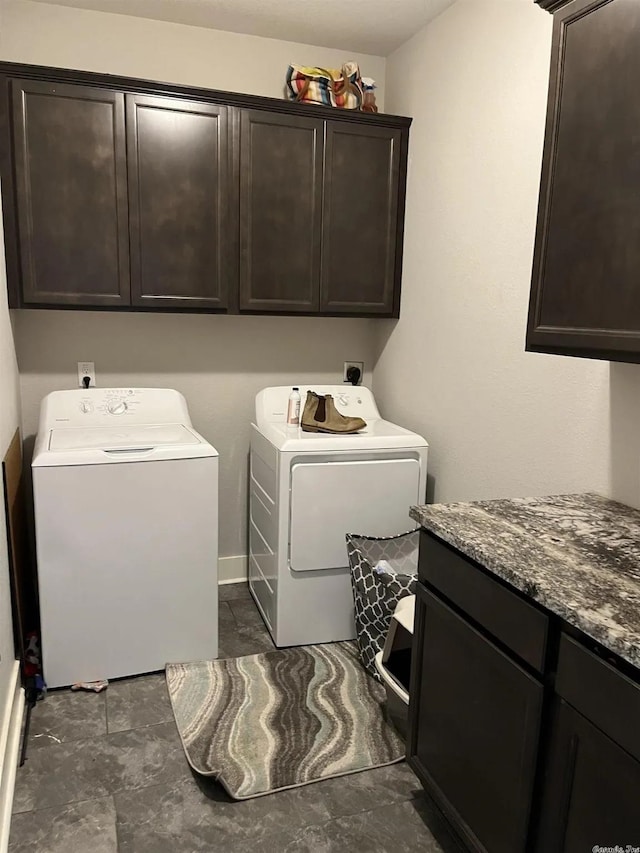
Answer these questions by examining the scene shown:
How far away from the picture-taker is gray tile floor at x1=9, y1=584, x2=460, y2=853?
166 centimetres

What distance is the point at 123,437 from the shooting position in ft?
8.10

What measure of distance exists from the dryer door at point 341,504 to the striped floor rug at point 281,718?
0.40 meters

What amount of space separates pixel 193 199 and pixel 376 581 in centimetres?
170

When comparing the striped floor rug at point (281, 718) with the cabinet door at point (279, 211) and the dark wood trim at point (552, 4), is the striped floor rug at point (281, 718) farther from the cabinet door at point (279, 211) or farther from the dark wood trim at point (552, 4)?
the dark wood trim at point (552, 4)

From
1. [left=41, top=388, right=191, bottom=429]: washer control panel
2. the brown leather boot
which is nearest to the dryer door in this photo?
the brown leather boot

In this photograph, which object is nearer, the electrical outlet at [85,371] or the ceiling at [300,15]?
the ceiling at [300,15]

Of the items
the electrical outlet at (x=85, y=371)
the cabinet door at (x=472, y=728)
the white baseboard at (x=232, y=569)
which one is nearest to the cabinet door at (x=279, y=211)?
the electrical outlet at (x=85, y=371)

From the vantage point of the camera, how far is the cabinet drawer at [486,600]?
1220 mm

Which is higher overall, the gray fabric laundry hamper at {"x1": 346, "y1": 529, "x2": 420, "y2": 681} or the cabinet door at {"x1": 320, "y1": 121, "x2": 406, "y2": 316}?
the cabinet door at {"x1": 320, "y1": 121, "x2": 406, "y2": 316}

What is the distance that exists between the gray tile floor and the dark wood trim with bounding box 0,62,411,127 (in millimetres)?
2316

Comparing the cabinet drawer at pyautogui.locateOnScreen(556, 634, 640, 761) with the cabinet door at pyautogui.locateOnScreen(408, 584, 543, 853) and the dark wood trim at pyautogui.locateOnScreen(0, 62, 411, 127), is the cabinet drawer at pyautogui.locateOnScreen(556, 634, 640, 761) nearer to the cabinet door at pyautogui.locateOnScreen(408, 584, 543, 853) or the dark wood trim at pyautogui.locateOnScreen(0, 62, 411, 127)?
the cabinet door at pyautogui.locateOnScreen(408, 584, 543, 853)

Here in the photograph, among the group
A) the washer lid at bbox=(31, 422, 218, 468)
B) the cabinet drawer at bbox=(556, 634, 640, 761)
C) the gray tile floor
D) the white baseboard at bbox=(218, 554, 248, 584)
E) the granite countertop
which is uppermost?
the granite countertop

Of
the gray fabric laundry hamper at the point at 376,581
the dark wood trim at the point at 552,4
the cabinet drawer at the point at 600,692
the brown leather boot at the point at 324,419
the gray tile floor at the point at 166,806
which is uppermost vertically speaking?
the dark wood trim at the point at 552,4

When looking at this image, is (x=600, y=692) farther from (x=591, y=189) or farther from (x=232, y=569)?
(x=232, y=569)
